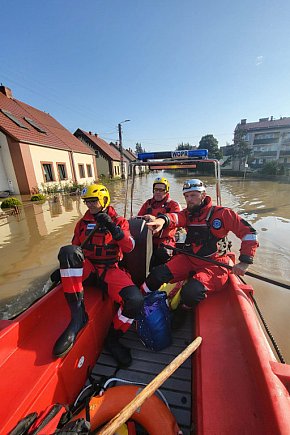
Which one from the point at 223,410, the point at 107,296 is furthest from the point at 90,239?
the point at 223,410

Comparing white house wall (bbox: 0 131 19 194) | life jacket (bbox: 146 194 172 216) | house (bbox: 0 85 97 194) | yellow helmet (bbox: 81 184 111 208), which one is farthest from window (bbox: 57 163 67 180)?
yellow helmet (bbox: 81 184 111 208)

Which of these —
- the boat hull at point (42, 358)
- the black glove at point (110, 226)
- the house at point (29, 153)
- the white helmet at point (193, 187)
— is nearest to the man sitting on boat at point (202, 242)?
the white helmet at point (193, 187)

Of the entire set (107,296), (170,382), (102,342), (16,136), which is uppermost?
(16,136)

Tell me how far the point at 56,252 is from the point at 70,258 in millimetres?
4507

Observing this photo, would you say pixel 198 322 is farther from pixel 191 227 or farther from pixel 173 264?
pixel 191 227

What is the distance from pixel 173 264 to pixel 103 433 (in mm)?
1921

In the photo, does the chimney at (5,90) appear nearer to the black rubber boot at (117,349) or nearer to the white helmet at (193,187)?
the white helmet at (193,187)

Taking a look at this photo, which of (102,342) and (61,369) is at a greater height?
(61,369)

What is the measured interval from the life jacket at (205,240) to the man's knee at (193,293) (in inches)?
19.2

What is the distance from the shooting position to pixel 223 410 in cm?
126

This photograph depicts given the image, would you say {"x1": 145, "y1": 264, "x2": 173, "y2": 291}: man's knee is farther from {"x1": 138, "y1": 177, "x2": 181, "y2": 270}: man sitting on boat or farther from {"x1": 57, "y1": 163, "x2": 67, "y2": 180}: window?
{"x1": 57, "y1": 163, "x2": 67, "y2": 180}: window

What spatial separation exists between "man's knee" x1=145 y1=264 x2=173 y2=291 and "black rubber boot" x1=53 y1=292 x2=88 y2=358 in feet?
2.94

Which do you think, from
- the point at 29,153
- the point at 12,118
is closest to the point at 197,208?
the point at 29,153

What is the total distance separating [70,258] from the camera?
206 centimetres
